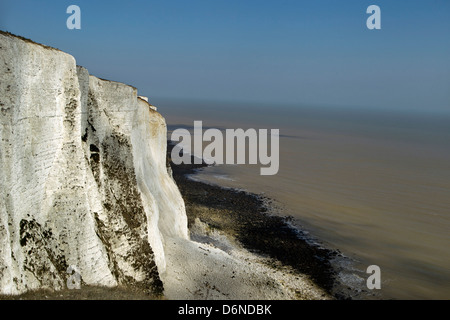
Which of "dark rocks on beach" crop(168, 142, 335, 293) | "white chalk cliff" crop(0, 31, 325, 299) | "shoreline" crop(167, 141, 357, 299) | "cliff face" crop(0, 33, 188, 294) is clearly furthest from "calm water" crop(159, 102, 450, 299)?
"cliff face" crop(0, 33, 188, 294)

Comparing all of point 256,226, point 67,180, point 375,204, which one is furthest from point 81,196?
point 375,204

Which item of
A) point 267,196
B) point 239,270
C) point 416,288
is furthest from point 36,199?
point 267,196

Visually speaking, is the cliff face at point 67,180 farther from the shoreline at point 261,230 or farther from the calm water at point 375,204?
the calm water at point 375,204

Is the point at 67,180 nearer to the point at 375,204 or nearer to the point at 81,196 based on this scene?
the point at 81,196

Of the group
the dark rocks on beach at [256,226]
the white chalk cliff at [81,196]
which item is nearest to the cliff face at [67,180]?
the white chalk cliff at [81,196]

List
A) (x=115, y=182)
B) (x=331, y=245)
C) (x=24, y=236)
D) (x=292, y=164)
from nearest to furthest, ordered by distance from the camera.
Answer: (x=24, y=236)
(x=115, y=182)
(x=331, y=245)
(x=292, y=164)
